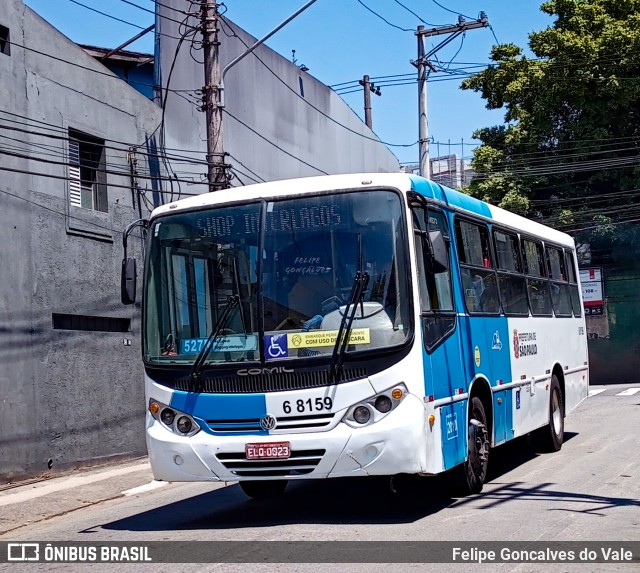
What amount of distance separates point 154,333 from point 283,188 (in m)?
1.76

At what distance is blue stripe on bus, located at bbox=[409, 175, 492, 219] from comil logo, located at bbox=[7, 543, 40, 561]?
4.47m

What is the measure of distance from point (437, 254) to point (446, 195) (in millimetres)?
1579

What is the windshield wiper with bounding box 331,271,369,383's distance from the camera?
27.2 ft

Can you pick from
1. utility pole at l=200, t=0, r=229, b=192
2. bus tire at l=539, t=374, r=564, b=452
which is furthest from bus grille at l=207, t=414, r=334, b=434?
utility pole at l=200, t=0, r=229, b=192

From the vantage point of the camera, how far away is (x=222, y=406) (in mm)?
8570

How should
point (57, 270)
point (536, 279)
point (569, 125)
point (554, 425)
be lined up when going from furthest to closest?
point (569, 125)
point (57, 270)
point (554, 425)
point (536, 279)

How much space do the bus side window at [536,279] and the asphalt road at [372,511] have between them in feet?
6.43

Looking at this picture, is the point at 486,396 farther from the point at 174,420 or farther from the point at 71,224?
the point at 71,224

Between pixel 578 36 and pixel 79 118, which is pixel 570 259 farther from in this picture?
pixel 578 36

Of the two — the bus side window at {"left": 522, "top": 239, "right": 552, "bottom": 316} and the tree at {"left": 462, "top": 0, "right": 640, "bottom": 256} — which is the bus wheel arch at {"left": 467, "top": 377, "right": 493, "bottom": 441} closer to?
the bus side window at {"left": 522, "top": 239, "right": 552, "bottom": 316}

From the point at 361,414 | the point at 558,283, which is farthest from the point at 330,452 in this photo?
the point at 558,283

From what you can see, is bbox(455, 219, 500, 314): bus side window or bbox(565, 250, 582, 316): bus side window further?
bbox(565, 250, 582, 316): bus side window

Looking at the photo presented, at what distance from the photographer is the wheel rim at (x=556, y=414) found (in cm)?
1365

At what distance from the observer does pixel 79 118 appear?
16359 mm
